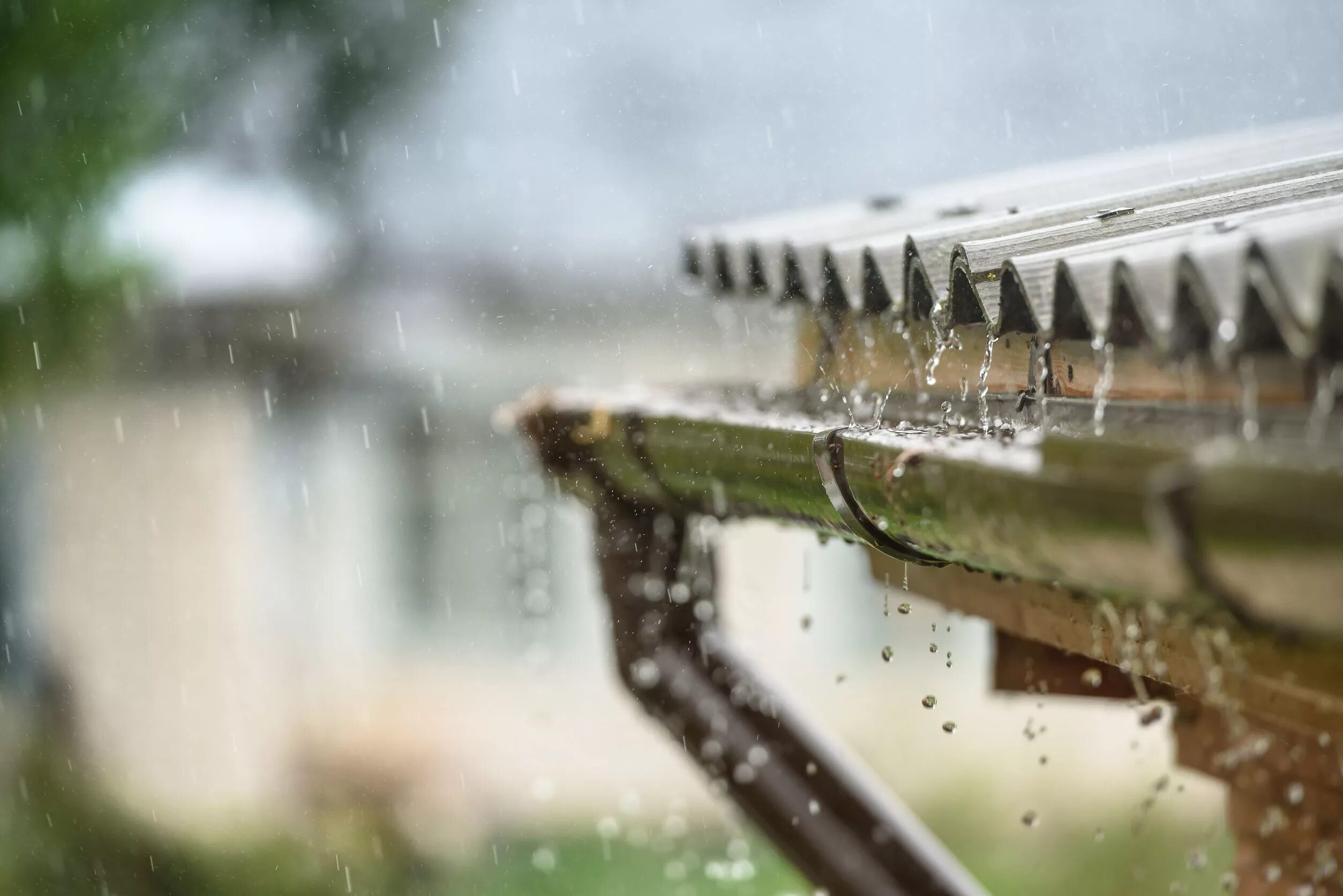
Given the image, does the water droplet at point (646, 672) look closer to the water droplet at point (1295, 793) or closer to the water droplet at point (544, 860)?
the water droplet at point (1295, 793)

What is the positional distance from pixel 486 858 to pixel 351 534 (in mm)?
2858

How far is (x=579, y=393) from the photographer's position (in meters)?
2.44

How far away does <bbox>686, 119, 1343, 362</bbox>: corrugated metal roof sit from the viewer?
0.90 meters

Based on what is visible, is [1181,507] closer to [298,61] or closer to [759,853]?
[759,853]

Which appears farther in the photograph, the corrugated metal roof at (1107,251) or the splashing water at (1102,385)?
the splashing water at (1102,385)

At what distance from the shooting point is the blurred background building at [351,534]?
26.2 ft

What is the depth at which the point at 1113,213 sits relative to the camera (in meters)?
1.66

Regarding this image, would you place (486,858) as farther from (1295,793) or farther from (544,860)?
(1295,793)

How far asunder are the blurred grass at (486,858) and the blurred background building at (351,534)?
0.03m

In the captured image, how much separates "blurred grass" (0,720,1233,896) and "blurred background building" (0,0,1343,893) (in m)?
0.03

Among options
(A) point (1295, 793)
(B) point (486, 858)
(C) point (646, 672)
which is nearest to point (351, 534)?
(B) point (486, 858)

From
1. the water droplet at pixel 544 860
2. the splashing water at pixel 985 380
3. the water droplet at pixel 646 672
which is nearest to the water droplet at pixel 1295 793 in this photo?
the splashing water at pixel 985 380

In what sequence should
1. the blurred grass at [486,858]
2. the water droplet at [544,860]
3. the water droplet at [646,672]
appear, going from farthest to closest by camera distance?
the water droplet at [544,860] < the blurred grass at [486,858] < the water droplet at [646,672]

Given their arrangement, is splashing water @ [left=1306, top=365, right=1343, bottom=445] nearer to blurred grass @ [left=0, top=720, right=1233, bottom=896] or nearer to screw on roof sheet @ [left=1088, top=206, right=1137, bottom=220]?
screw on roof sheet @ [left=1088, top=206, right=1137, bottom=220]
